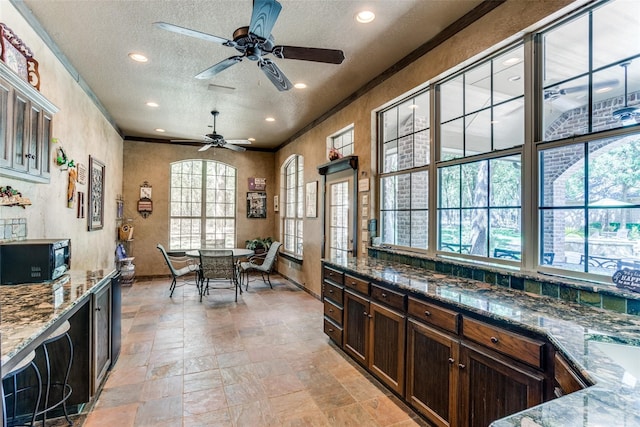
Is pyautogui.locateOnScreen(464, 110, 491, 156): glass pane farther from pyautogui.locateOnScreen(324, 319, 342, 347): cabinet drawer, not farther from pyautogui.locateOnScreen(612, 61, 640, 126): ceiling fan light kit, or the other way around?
pyautogui.locateOnScreen(324, 319, 342, 347): cabinet drawer

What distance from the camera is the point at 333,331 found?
3.52 metres

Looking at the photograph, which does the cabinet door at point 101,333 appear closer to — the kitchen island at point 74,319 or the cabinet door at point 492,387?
the kitchen island at point 74,319

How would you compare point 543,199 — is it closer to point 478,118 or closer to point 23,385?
point 478,118

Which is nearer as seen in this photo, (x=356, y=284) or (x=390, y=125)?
(x=356, y=284)

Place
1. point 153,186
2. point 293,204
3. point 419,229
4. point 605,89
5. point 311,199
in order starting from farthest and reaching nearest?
point 153,186 → point 293,204 → point 311,199 → point 419,229 → point 605,89

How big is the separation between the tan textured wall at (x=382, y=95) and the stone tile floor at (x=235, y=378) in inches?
62.7

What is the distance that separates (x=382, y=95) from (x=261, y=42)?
1880 millimetres

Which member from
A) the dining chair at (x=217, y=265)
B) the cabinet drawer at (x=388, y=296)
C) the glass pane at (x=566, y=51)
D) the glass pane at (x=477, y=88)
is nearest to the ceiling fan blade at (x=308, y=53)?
the glass pane at (x=477, y=88)

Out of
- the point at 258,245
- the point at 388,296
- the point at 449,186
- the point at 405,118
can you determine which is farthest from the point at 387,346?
the point at 258,245

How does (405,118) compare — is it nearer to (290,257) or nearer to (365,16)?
(365,16)

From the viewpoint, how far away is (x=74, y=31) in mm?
2998

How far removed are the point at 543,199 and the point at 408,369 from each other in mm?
1500

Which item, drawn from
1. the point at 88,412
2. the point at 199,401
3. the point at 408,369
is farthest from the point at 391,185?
the point at 88,412

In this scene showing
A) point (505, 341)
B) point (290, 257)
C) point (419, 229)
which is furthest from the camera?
point (290, 257)
